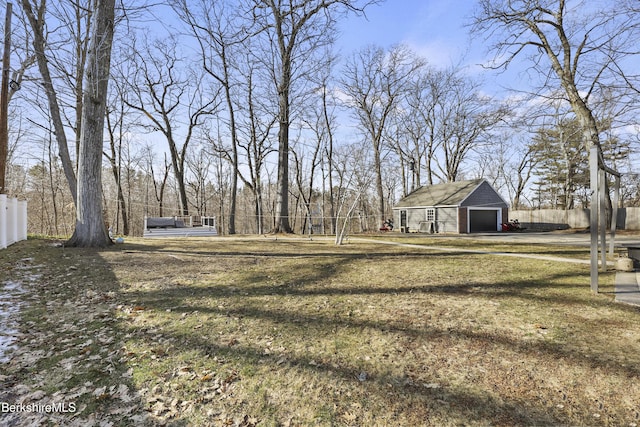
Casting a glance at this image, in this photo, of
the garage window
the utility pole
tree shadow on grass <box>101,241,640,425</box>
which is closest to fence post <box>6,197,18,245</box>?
the utility pole

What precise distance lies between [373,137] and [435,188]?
6.94 meters

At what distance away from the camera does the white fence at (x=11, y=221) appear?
335 inches

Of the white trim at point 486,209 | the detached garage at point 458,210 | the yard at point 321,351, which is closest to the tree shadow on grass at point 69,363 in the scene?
the yard at point 321,351

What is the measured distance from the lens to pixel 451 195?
24219mm

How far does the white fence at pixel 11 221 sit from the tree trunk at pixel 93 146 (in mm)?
1577

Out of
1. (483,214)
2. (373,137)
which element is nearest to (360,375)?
(483,214)

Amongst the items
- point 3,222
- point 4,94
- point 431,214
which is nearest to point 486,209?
point 431,214

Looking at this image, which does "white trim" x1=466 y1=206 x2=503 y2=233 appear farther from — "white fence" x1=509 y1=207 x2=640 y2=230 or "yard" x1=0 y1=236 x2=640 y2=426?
"yard" x1=0 y1=236 x2=640 y2=426

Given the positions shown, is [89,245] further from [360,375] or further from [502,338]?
[502,338]

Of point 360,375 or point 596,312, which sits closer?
point 360,375

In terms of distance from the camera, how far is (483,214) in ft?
79.4

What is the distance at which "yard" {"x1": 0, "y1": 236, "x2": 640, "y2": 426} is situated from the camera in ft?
8.18

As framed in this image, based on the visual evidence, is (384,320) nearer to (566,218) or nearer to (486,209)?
(486,209)

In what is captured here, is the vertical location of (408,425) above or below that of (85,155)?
below
